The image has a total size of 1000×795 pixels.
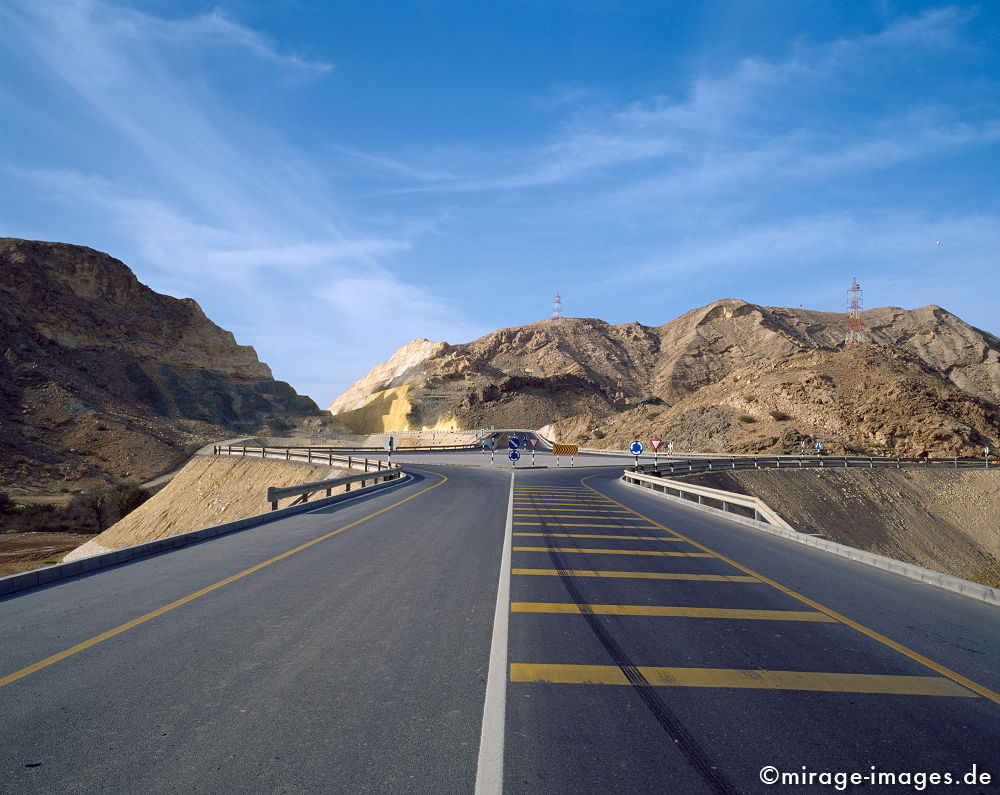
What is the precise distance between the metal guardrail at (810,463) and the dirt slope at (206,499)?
1974cm

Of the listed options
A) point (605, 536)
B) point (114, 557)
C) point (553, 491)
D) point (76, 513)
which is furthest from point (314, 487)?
point (76, 513)

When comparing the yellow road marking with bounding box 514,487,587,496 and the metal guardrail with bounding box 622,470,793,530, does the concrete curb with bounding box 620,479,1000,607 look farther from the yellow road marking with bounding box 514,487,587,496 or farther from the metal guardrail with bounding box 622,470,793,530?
the yellow road marking with bounding box 514,487,587,496

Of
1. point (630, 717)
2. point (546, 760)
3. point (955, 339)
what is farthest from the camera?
point (955, 339)

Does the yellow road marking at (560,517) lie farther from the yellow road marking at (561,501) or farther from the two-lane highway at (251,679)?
the two-lane highway at (251,679)

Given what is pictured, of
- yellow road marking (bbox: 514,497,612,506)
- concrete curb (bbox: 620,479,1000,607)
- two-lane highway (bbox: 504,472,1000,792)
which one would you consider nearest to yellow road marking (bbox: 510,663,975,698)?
two-lane highway (bbox: 504,472,1000,792)

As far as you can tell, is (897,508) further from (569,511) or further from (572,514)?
(572,514)

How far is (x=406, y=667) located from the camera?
4.60 meters

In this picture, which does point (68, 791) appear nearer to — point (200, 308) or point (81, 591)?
point (81, 591)

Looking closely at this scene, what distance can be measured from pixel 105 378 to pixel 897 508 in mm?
80988

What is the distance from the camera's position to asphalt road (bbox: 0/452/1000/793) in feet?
10.6

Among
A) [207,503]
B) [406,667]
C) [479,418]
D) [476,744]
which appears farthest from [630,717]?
[479,418]

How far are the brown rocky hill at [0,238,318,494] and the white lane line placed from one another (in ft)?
173

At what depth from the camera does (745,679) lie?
14.7ft

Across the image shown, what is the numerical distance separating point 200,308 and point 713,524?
103436 millimetres
